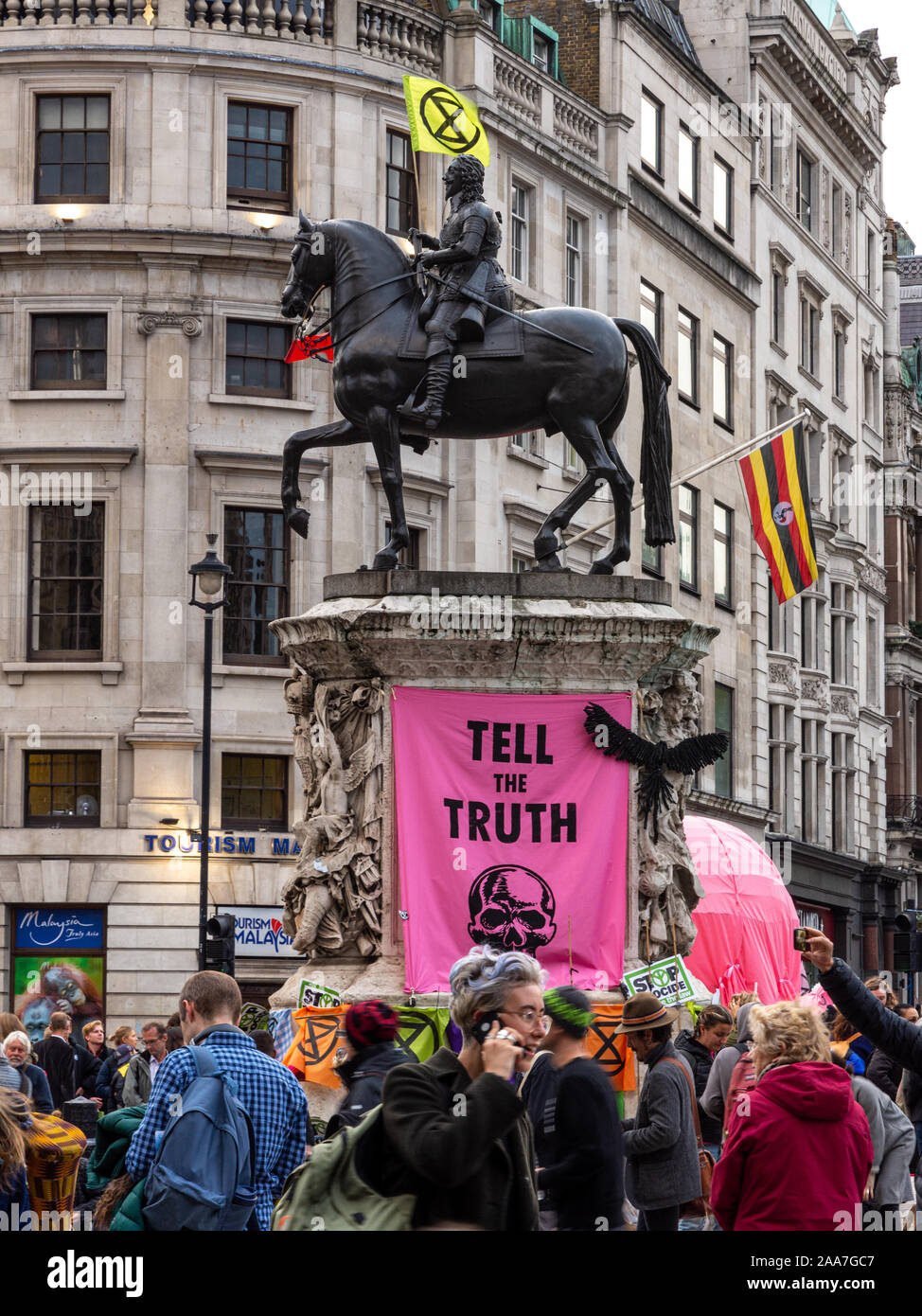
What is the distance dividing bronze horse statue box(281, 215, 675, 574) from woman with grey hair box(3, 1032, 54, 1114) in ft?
12.5

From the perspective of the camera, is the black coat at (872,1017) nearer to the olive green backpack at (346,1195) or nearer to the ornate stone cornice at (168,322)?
the olive green backpack at (346,1195)

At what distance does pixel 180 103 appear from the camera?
3756 centimetres

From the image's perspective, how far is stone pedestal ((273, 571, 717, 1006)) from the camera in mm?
14898

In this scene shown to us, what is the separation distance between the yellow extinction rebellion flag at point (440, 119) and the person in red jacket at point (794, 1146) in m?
22.2

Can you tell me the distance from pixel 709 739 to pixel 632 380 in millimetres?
32180

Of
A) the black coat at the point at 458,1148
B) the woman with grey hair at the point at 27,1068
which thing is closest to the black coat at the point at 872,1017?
the black coat at the point at 458,1148

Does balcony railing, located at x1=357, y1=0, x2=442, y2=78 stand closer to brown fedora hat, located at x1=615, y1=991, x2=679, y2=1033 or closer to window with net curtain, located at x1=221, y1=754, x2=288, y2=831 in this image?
window with net curtain, located at x1=221, y1=754, x2=288, y2=831

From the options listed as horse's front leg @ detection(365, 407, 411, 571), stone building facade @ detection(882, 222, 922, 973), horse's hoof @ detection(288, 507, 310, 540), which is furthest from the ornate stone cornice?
stone building facade @ detection(882, 222, 922, 973)

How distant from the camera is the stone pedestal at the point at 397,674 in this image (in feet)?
48.9

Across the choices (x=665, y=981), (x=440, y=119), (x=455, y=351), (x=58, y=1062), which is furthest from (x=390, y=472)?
(x=440, y=119)

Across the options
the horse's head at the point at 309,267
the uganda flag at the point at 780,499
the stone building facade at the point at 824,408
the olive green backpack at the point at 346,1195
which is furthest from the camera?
the stone building facade at the point at 824,408

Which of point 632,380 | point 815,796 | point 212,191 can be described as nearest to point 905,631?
point 815,796

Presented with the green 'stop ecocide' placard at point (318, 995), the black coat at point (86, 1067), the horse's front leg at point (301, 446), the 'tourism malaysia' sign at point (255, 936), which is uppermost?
the horse's front leg at point (301, 446)

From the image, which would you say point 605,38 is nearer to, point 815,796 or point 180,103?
point 180,103
